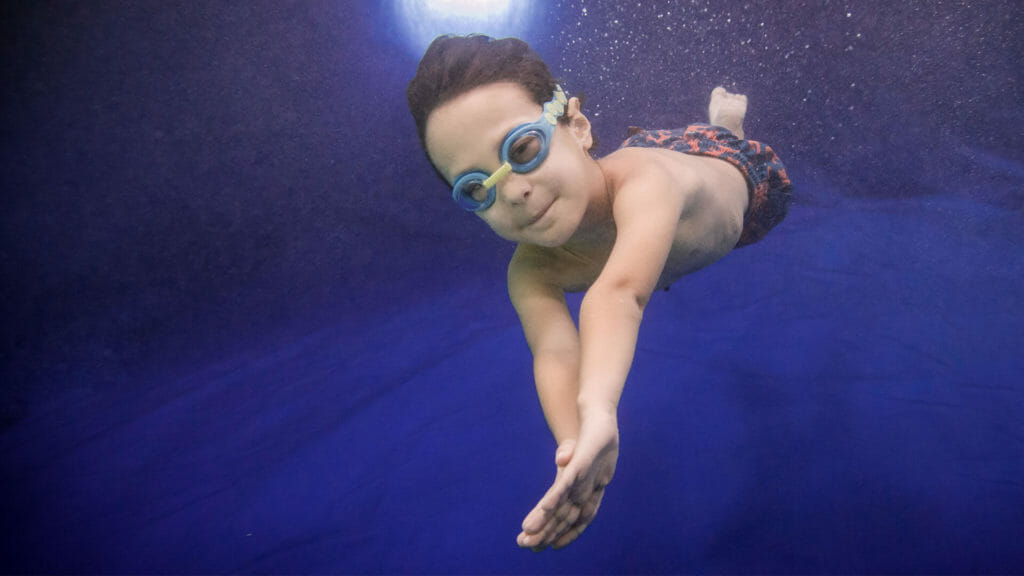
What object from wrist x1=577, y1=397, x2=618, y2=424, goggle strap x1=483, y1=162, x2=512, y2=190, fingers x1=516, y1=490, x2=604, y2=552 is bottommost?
fingers x1=516, y1=490, x2=604, y2=552

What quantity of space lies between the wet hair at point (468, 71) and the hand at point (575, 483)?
1.36 metres

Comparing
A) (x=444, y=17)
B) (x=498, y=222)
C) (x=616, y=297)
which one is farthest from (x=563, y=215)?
(x=444, y=17)

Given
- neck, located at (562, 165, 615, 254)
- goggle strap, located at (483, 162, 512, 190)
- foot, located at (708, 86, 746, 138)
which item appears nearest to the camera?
goggle strap, located at (483, 162, 512, 190)

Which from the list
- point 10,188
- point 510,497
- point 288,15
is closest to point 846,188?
point 510,497

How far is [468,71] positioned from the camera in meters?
1.88

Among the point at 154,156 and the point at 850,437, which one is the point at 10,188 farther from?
the point at 850,437

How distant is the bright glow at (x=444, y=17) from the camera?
24.2 feet

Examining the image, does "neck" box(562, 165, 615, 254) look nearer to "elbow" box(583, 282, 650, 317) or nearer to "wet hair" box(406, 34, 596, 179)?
"wet hair" box(406, 34, 596, 179)

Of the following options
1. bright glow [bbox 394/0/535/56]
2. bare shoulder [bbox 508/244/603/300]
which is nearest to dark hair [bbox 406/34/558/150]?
bare shoulder [bbox 508/244/603/300]

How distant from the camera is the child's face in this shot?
72.5 inches

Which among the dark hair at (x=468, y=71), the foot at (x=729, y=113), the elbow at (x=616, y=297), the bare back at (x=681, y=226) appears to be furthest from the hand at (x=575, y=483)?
the foot at (x=729, y=113)

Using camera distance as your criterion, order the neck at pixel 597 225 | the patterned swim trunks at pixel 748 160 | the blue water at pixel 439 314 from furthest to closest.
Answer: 1. the patterned swim trunks at pixel 748 160
2. the blue water at pixel 439 314
3. the neck at pixel 597 225

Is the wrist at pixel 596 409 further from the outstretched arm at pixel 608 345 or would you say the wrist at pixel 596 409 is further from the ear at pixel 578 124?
the ear at pixel 578 124

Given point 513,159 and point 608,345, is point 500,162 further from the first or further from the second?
point 608,345
